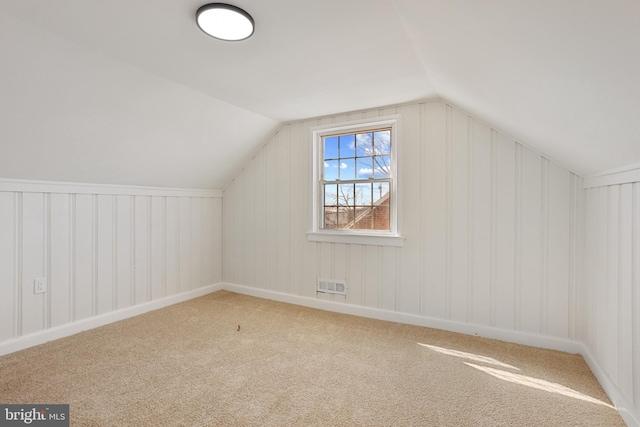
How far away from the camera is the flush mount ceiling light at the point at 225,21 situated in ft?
5.09

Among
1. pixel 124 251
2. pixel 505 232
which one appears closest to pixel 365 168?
pixel 505 232

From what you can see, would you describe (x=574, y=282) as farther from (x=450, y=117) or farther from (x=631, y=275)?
(x=450, y=117)

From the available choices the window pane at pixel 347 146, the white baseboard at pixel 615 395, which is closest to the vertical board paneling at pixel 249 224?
the window pane at pixel 347 146

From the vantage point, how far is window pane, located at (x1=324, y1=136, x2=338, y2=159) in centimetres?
350

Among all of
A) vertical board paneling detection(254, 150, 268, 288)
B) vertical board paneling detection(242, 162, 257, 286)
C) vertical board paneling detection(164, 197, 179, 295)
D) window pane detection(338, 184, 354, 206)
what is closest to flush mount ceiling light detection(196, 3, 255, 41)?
window pane detection(338, 184, 354, 206)

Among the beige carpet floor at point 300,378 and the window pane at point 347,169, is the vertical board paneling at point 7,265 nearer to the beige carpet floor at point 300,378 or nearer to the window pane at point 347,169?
the beige carpet floor at point 300,378

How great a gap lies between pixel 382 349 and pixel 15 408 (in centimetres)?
231

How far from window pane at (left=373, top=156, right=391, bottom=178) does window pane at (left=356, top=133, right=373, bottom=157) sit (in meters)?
0.11

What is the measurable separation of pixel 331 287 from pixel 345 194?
1041 mm

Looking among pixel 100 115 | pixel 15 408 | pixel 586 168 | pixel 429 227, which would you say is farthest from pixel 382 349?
pixel 100 115

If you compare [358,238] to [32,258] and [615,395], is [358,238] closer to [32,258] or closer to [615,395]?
[615,395]

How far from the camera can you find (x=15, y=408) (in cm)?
173

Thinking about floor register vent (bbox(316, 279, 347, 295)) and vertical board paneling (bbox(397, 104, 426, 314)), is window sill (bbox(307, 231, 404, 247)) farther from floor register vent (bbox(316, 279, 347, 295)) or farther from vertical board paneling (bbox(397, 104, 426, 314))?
floor register vent (bbox(316, 279, 347, 295))

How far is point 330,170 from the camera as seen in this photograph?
139 inches
